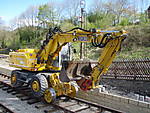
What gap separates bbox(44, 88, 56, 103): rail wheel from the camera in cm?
726

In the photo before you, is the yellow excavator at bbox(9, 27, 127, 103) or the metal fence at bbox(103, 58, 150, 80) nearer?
the yellow excavator at bbox(9, 27, 127, 103)

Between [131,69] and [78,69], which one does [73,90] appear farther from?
[131,69]

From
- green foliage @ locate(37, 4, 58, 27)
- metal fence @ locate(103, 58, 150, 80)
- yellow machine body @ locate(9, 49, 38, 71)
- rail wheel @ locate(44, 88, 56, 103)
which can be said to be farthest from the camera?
green foliage @ locate(37, 4, 58, 27)

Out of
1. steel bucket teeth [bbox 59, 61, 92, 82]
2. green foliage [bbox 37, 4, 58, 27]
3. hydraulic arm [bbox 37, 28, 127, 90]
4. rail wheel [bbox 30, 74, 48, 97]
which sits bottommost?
rail wheel [bbox 30, 74, 48, 97]

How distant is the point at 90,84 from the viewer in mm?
6828

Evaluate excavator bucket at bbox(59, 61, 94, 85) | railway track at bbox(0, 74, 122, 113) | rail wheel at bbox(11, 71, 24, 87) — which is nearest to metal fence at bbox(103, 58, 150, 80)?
excavator bucket at bbox(59, 61, 94, 85)

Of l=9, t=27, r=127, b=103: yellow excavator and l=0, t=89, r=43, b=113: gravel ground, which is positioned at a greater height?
l=9, t=27, r=127, b=103: yellow excavator

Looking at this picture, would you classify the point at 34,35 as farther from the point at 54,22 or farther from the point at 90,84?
the point at 90,84

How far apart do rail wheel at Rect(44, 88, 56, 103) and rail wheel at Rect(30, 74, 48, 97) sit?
19cm

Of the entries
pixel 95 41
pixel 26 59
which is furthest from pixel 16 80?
pixel 95 41

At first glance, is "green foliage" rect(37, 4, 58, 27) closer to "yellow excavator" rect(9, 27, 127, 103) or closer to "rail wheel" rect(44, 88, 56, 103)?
"yellow excavator" rect(9, 27, 127, 103)

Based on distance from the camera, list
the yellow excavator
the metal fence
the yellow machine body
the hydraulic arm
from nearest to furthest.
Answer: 1. the hydraulic arm
2. the yellow excavator
3. the yellow machine body
4. the metal fence

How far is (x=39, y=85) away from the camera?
300 inches

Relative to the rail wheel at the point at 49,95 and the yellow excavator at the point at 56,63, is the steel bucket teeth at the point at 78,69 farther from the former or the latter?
the rail wheel at the point at 49,95
